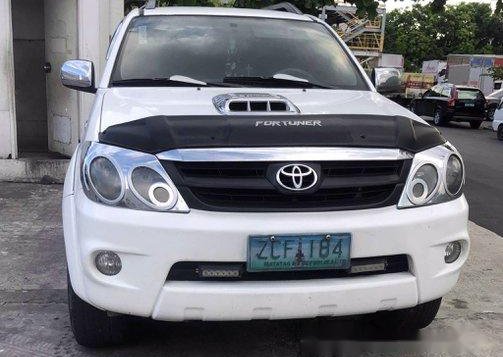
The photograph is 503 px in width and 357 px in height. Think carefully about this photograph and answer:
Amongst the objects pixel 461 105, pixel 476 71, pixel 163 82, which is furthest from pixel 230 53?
pixel 476 71

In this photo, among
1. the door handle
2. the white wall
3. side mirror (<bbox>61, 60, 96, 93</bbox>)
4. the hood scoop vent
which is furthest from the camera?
the door handle

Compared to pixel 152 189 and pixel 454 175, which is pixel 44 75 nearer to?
pixel 152 189

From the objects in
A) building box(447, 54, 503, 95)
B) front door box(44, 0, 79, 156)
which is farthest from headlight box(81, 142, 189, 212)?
building box(447, 54, 503, 95)

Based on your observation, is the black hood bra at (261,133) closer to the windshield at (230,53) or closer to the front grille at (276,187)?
the front grille at (276,187)

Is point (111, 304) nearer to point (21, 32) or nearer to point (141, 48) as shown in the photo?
point (141, 48)

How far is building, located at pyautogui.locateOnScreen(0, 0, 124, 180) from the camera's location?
675 cm

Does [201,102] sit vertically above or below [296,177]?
above

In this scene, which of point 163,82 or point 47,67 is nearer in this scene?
point 163,82

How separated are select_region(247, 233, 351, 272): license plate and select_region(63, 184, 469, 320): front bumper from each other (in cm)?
3

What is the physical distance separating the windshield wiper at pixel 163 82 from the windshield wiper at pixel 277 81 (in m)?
0.12

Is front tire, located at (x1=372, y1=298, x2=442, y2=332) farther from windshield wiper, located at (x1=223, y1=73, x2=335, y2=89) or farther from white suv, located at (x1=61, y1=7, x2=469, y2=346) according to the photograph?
windshield wiper, located at (x1=223, y1=73, x2=335, y2=89)

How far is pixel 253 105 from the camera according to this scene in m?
2.98

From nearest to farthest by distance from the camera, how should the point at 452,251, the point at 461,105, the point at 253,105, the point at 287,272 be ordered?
the point at 287,272
the point at 452,251
the point at 253,105
the point at 461,105

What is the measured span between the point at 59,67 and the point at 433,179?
5.60m
